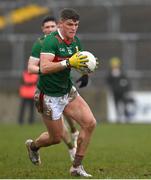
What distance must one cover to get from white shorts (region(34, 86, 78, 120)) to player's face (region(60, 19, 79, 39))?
0.87 m

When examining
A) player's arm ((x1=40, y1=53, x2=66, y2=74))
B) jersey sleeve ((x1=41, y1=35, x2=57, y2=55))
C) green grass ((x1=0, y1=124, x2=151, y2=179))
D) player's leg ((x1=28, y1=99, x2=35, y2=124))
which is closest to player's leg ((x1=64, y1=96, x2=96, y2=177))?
green grass ((x1=0, y1=124, x2=151, y2=179))

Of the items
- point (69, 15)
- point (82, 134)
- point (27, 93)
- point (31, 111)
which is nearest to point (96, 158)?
point (82, 134)

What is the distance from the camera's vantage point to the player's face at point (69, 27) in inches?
364

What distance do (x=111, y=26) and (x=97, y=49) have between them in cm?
155

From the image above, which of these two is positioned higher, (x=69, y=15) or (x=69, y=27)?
(x=69, y=15)

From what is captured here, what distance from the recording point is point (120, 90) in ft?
81.3

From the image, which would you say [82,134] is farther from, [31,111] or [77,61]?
[31,111]

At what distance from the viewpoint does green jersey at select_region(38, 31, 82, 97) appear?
9.30m

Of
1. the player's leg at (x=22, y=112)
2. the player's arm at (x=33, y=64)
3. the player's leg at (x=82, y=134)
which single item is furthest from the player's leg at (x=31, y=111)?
the player's leg at (x=82, y=134)

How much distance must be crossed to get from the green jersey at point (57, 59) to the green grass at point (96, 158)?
1.15 meters

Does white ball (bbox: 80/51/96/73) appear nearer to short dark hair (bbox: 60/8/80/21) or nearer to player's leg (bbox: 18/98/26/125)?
short dark hair (bbox: 60/8/80/21)

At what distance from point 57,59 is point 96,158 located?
120 inches

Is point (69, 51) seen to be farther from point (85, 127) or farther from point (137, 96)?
point (137, 96)

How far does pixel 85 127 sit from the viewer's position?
9.52m
